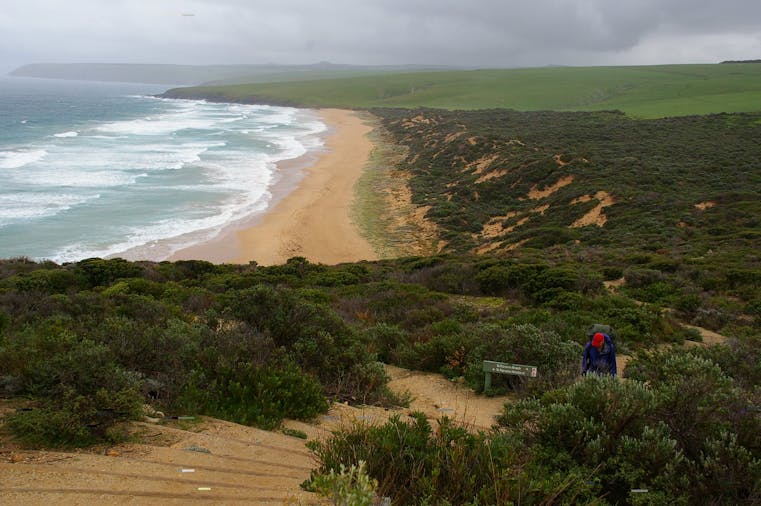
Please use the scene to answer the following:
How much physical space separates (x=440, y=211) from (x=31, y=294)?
20282 mm

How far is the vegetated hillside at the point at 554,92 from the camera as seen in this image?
69.6 meters

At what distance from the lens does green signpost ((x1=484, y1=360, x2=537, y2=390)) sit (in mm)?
5910

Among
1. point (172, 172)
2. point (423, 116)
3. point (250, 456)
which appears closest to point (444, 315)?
point (250, 456)

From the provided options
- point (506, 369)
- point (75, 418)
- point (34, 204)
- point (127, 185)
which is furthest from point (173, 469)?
point (127, 185)

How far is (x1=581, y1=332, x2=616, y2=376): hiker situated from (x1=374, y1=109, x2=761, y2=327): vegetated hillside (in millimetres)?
5440

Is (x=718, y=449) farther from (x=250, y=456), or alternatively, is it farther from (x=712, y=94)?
(x=712, y=94)

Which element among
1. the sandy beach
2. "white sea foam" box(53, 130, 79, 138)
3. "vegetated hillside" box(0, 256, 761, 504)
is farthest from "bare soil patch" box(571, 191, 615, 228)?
"white sea foam" box(53, 130, 79, 138)

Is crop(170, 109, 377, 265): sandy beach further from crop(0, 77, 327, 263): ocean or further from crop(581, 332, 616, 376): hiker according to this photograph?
crop(581, 332, 616, 376): hiker

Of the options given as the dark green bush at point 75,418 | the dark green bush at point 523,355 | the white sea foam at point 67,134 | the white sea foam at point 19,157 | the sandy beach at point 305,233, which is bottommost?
the sandy beach at point 305,233

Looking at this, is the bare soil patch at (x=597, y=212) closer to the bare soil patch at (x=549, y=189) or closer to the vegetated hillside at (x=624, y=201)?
the vegetated hillside at (x=624, y=201)

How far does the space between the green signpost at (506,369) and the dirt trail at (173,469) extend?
7.59ft

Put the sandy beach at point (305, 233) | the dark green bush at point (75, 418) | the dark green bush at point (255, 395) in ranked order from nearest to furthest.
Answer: the dark green bush at point (75, 418) < the dark green bush at point (255, 395) < the sandy beach at point (305, 233)

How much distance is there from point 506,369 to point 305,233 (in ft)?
64.7

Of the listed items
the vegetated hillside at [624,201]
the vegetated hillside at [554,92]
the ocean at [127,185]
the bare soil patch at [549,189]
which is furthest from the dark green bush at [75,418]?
the vegetated hillside at [554,92]
